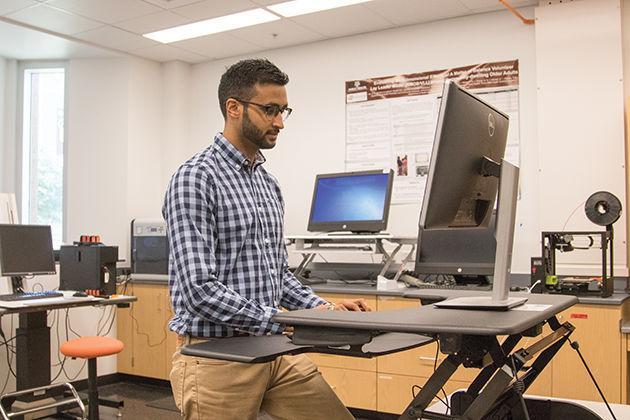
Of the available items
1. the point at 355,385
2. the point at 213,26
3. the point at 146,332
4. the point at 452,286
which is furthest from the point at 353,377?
the point at 213,26

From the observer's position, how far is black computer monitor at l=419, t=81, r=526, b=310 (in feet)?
4.08

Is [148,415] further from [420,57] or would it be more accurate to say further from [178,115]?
[420,57]

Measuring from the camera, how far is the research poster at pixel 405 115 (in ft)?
13.1

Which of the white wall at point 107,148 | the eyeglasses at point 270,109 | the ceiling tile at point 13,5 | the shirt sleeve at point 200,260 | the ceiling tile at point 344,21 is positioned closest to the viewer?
the shirt sleeve at point 200,260

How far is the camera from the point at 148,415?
400cm

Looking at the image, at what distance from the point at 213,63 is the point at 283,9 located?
4.52 feet

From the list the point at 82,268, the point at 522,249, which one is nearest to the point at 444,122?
the point at 522,249

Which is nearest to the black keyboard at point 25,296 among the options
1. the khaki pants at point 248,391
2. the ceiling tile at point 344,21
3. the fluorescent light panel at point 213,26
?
the fluorescent light panel at point 213,26

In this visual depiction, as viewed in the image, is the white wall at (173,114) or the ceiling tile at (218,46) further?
the white wall at (173,114)

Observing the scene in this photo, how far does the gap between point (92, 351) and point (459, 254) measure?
2170mm

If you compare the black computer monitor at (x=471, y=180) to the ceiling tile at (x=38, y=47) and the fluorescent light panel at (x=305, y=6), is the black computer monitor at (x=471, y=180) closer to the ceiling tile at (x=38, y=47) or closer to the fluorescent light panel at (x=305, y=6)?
the fluorescent light panel at (x=305, y=6)

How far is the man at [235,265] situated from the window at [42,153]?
12.7 feet

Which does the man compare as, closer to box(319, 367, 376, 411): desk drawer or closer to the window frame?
box(319, 367, 376, 411): desk drawer

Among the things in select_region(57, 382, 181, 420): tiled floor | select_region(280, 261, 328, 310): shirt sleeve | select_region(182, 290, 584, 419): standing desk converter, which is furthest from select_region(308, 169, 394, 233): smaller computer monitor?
select_region(182, 290, 584, 419): standing desk converter
